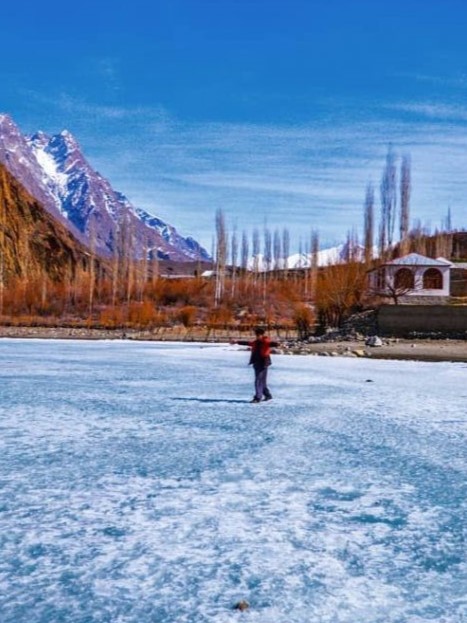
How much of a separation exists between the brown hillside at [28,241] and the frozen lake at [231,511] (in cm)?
5804

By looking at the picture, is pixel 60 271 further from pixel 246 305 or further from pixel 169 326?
pixel 169 326

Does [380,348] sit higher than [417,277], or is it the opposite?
[417,277]

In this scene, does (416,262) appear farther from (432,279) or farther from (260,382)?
(260,382)

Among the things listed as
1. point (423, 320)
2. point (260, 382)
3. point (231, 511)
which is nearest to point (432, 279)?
point (423, 320)

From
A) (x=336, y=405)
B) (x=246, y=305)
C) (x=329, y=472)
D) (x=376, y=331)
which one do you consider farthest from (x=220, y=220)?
(x=329, y=472)

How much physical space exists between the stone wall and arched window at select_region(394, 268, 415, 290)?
466 centimetres

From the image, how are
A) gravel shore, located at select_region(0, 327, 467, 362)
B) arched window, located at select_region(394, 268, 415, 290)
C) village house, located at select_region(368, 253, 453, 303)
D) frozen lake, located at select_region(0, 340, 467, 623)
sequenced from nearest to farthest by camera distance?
frozen lake, located at select_region(0, 340, 467, 623) → gravel shore, located at select_region(0, 327, 467, 362) → village house, located at select_region(368, 253, 453, 303) → arched window, located at select_region(394, 268, 415, 290)

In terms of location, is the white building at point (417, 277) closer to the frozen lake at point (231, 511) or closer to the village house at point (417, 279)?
the village house at point (417, 279)

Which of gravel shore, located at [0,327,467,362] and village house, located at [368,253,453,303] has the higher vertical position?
village house, located at [368,253,453,303]

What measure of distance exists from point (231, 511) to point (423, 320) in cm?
2556

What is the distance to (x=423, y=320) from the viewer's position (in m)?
30.3

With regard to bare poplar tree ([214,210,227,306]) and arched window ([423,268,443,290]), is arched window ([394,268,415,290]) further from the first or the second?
bare poplar tree ([214,210,227,306])

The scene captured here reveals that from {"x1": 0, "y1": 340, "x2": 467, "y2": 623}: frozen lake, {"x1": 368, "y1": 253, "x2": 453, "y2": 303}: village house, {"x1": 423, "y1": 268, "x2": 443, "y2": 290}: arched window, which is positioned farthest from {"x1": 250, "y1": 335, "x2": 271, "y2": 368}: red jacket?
{"x1": 423, "y1": 268, "x2": 443, "y2": 290}: arched window

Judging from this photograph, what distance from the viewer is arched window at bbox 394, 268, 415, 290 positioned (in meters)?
35.2
